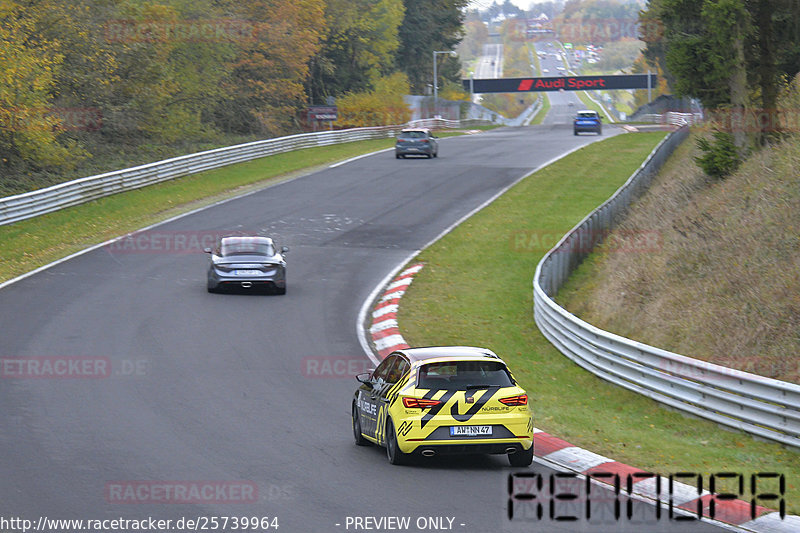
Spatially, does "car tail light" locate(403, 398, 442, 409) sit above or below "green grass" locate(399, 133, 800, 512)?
above

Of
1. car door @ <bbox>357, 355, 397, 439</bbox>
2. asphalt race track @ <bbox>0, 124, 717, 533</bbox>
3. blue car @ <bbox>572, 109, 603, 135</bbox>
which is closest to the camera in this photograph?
asphalt race track @ <bbox>0, 124, 717, 533</bbox>

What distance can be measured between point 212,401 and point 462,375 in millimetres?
4778

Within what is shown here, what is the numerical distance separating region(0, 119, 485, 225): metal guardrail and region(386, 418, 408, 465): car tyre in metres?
24.6

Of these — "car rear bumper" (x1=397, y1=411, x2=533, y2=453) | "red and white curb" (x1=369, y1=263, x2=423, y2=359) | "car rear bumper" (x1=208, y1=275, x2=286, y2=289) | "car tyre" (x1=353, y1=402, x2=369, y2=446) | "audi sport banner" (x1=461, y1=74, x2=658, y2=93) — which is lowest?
"red and white curb" (x1=369, y1=263, x2=423, y2=359)

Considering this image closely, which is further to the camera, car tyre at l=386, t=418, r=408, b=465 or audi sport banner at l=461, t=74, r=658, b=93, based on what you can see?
audi sport banner at l=461, t=74, r=658, b=93

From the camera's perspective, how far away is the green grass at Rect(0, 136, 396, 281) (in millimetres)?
28891

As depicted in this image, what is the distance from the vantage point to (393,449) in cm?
1091

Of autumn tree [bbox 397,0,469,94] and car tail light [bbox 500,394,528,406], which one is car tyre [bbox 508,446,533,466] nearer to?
car tail light [bbox 500,394,528,406]

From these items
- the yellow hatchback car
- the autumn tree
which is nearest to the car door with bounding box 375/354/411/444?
the yellow hatchback car

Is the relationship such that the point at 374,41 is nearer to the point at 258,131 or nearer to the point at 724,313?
the point at 258,131

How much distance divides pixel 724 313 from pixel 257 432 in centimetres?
874

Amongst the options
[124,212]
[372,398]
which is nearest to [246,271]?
[372,398]

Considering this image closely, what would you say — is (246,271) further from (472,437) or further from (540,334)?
(472,437)

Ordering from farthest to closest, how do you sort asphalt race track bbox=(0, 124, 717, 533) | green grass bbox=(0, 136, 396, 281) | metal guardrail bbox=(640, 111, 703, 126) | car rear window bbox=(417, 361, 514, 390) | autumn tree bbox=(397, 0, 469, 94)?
autumn tree bbox=(397, 0, 469, 94)
metal guardrail bbox=(640, 111, 703, 126)
green grass bbox=(0, 136, 396, 281)
car rear window bbox=(417, 361, 514, 390)
asphalt race track bbox=(0, 124, 717, 533)
